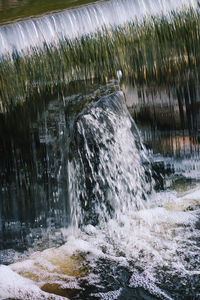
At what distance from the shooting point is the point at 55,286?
3867 millimetres

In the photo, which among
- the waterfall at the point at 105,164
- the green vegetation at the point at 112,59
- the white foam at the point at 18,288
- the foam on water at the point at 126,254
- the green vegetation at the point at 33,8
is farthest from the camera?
the green vegetation at the point at 33,8

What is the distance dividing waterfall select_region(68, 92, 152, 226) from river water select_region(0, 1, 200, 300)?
11 mm

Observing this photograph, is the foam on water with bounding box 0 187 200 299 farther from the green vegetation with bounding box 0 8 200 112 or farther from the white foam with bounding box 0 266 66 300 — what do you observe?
the green vegetation with bounding box 0 8 200 112

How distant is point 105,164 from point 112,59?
111cm

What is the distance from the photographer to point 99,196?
5.06 metres

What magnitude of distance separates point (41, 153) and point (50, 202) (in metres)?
0.55

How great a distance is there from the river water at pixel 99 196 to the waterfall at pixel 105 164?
0.01 m

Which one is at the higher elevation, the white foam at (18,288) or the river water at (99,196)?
the river water at (99,196)

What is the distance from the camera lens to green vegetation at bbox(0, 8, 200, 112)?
14.3ft

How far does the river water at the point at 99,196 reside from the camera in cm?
393

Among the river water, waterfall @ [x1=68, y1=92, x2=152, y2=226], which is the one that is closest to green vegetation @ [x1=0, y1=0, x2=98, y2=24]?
the river water

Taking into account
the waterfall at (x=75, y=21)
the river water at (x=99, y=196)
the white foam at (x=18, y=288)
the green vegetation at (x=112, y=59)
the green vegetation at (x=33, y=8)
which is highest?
the green vegetation at (x=33, y=8)

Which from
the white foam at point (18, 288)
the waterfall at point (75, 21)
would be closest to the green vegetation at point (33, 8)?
the waterfall at point (75, 21)

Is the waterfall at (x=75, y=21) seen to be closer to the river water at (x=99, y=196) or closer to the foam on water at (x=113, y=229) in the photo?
the river water at (x=99, y=196)
